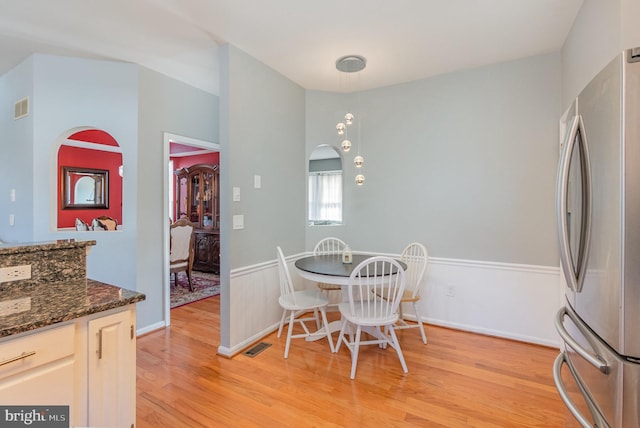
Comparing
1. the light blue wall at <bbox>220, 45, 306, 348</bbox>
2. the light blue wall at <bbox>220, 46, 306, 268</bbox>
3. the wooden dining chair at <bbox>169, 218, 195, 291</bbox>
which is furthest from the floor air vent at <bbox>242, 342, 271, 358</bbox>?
the wooden dining chair at <bbox>169, 218, 195, 291</bbox>

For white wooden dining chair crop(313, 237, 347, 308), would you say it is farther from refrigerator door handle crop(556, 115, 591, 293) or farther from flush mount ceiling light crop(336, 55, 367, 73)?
refrigerator door handle crop(556, 115, 591, 293)

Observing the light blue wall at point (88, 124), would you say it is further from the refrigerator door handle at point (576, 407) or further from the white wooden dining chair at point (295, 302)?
the refrigerator door handle at point (576, 407)

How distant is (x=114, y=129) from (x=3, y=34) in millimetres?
1019

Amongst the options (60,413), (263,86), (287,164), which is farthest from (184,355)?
(263,86)

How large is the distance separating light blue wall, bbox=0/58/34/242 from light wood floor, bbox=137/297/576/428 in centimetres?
170

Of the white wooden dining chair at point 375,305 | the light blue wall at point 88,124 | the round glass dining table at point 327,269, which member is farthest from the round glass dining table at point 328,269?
the light blue wall at point 88,124

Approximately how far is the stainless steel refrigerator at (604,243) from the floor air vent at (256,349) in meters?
2.18

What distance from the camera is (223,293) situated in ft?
8.88

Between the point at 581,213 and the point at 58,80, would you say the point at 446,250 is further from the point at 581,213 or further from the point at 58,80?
the point at 58,80

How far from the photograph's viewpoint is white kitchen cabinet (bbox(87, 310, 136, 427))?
1274 millimetres

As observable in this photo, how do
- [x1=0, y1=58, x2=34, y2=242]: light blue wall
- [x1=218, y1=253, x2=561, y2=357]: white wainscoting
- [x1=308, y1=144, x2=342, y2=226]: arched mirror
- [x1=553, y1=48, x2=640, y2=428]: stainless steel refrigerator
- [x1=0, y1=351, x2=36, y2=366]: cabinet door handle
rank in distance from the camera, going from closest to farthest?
[x1=553, y1=48, x2=640, y2=428]: stainless steel refrigerator, [x1=0, y1=351, x2=36, y2=366]: cabinet door handle, [x1=218, y1=253, x2=561, y2=357]: white wainscoting, [x1=0, y1=58, x2=34, y2=242]: light blue wall, [x1=308, y1=144, x2=342, y2=226]: arched mirror

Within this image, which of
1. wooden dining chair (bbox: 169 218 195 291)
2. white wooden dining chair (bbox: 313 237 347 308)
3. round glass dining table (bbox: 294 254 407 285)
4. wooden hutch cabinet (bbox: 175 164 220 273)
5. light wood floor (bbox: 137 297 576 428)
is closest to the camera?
light wood floor (bbox: 137 297 576 428)

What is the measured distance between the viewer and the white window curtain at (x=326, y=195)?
746cm

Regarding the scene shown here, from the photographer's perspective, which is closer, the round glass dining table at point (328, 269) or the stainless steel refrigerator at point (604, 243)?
the stainless steel refrigerator at point (604, 243)
